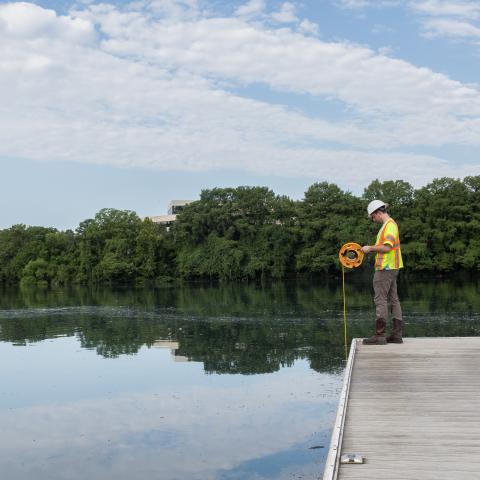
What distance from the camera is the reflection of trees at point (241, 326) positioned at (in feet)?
44.8

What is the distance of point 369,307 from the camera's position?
76.4 ft

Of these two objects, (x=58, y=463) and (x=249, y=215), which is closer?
(x=58, y=463)

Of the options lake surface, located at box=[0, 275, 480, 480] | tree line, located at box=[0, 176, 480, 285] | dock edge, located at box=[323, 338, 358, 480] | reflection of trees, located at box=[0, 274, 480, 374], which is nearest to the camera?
dock edge, located at box=[323, 338, 358, 480]

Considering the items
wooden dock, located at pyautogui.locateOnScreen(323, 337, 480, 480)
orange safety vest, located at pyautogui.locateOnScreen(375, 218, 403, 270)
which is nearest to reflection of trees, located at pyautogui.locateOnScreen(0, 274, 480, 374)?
orange safety vest, located at pyautogui.locateOnScreen(375, 218, 403, 270)

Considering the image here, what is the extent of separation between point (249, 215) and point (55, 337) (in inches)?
1524

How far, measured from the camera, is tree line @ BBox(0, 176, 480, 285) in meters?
47.0

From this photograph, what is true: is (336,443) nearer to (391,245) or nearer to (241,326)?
(391,245)

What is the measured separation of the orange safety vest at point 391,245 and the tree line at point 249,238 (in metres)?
38.8

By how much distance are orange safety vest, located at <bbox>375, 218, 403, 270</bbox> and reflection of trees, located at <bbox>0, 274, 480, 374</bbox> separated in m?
3.52

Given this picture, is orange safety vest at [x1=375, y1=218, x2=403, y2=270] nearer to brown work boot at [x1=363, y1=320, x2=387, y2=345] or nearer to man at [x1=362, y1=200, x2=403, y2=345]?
man at [x1=362, y1=200, x2=403, y2=345]

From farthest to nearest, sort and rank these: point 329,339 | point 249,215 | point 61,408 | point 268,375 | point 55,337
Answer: point 249,215 < point 55,337 < point 329,339 < point 268,375 < point 61,408

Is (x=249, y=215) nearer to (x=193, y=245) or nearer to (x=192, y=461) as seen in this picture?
(x=193, y=245)

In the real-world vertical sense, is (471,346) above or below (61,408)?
above

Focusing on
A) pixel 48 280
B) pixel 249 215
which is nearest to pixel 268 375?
pixel 249 215
